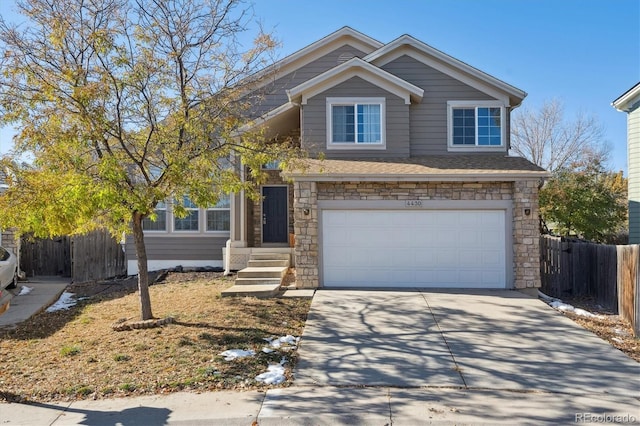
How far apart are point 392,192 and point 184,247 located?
7.19m

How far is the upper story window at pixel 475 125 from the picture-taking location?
1294cm

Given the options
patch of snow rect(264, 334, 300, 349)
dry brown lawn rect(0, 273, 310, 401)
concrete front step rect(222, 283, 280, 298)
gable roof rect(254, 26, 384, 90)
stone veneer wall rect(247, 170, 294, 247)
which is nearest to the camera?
dry brown lawn rect(0, 273, 310, 401)

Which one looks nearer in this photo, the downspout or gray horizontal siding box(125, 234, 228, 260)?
the downspout

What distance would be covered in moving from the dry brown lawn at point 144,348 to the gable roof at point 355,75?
5.80 meters

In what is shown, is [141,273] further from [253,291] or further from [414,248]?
[414,248]

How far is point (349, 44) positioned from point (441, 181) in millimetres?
7012


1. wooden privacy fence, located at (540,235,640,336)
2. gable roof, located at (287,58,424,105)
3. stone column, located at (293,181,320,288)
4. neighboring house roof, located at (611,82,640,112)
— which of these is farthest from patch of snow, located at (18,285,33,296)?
neighboring house roof, located at (611,82,640,112)

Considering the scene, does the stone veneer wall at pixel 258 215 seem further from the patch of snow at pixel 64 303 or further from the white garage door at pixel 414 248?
the patch of snow at pixel 64 303

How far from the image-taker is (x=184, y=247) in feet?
48.3

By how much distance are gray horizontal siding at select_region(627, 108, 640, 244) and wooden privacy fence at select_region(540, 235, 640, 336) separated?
429 cm

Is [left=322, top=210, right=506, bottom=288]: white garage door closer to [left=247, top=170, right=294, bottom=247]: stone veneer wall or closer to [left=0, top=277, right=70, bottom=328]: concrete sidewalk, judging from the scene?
[left=247, top=170, right=294, bottom=247]: stone veneer wall

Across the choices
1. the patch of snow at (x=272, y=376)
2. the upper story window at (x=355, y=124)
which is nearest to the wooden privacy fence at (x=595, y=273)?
the upper story window at (x=355, y=124)

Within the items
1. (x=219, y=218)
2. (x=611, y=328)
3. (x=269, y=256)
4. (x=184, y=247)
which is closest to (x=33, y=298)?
(x=184, y=247)

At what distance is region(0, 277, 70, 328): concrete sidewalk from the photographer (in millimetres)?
9818
